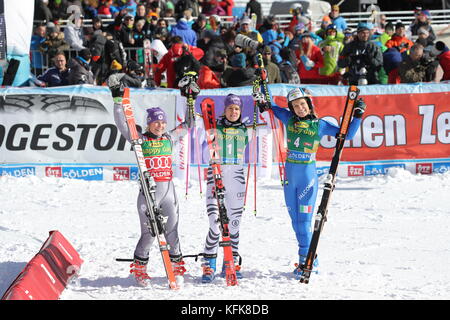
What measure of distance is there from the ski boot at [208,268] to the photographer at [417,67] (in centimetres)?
689

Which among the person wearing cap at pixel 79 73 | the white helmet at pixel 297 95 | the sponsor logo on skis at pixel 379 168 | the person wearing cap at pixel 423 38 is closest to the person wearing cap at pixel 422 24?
the person wearing cap at pixel 423 38

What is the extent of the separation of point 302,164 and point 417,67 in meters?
6.33

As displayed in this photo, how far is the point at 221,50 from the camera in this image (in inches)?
581

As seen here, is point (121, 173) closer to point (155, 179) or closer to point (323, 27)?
point (155, 179)

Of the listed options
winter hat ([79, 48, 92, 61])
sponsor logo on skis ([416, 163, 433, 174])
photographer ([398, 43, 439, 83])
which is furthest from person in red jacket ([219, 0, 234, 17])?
sponsor logo on skis ([416, 163, 433, 174])

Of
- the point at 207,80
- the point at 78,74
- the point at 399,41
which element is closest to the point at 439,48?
the point at 399,41

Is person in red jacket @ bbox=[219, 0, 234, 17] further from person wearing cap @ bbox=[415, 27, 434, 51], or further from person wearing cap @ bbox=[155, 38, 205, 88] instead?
person wearing cap @ bbox=[415, 27, 434, 51]

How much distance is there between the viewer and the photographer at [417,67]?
1398cm
